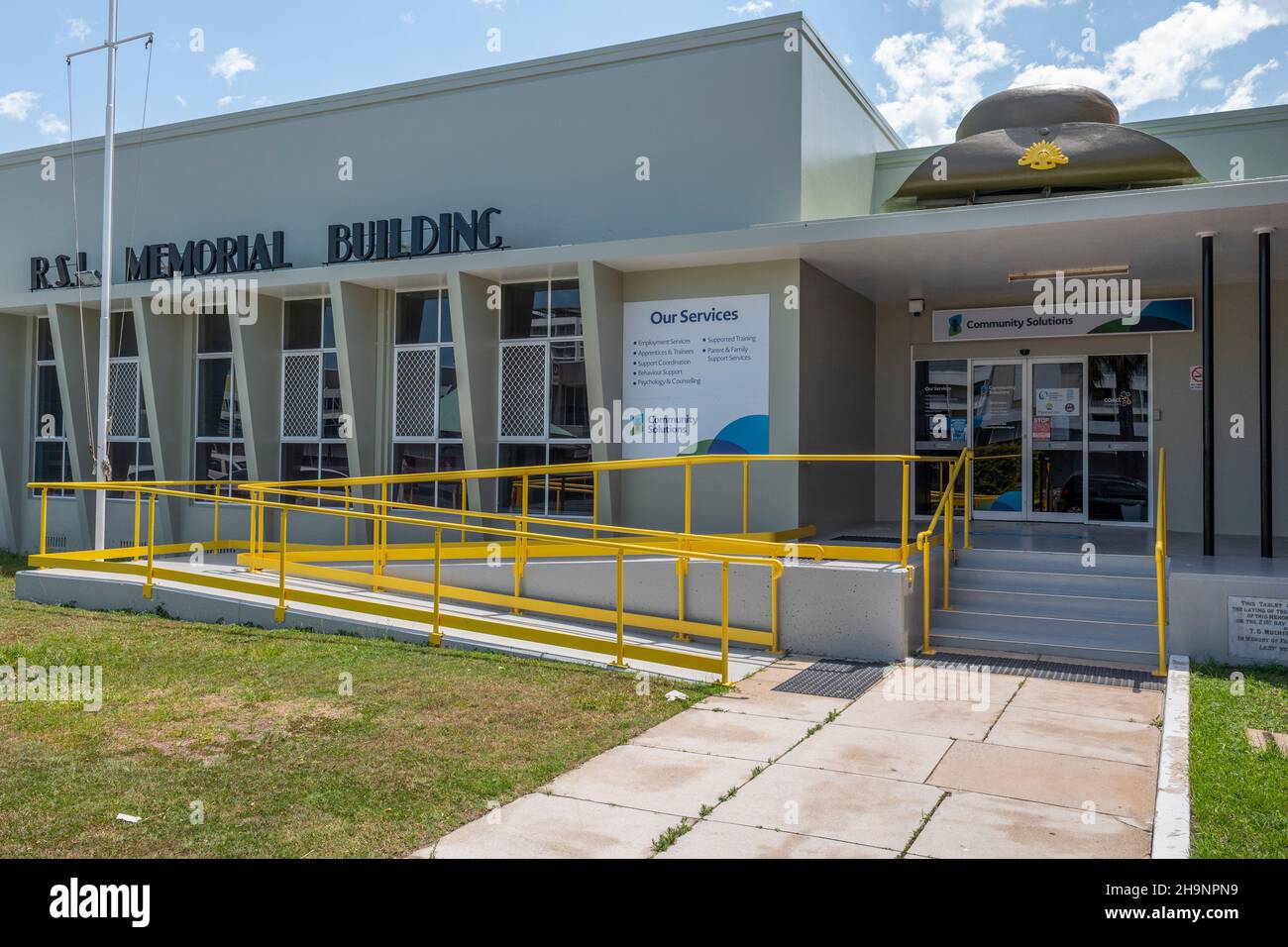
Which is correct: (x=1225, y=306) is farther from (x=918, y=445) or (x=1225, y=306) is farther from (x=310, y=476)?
(x=310, y=476)

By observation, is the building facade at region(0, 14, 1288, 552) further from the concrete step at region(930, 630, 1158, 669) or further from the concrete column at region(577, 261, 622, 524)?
the concrete step at region(930, 630, 1158, 669)

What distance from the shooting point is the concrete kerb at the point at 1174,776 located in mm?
4961

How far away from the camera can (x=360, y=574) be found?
37.2ft

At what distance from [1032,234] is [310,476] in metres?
10.3

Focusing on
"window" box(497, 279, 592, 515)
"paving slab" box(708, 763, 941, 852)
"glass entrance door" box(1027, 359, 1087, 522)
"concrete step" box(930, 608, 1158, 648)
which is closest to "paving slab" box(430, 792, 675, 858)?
"paving slab" box(708, 763, 941, 852)

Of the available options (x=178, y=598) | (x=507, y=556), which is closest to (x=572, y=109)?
(x=507, y=556)

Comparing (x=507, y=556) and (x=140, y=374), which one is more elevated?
(x=140, y=374)

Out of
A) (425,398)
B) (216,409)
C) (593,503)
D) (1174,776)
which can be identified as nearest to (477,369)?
(425,398)

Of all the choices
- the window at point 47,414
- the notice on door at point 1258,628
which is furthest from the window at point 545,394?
the window at point 47,414

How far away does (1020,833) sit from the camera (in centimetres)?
514

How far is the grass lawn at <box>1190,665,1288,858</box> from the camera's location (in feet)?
16.2

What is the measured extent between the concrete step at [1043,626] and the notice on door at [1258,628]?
0.70 metres

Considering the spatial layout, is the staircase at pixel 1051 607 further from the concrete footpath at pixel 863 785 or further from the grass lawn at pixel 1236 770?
the concrete footpath at pixel 863 785
